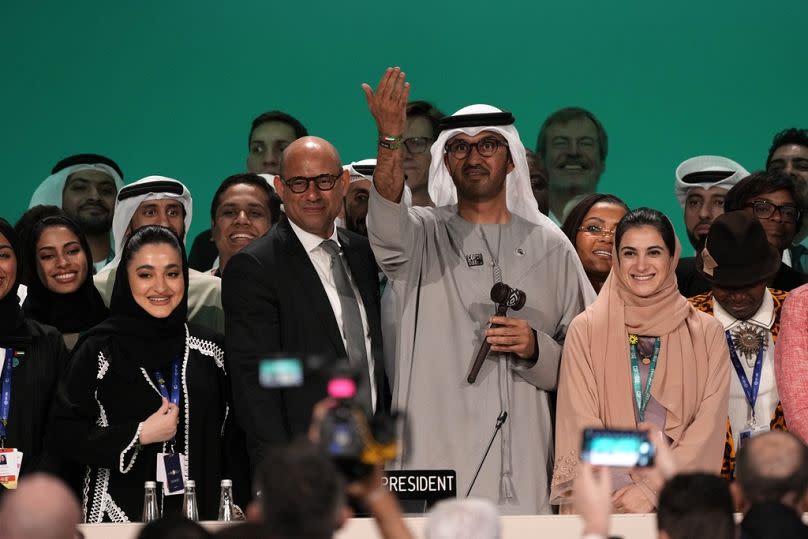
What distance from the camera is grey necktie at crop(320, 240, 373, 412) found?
15.5 feet

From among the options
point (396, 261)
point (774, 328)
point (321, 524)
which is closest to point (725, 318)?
point (774, 328)

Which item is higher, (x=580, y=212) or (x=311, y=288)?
(x=580, y=212)

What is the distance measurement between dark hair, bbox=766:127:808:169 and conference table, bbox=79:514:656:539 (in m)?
2.89

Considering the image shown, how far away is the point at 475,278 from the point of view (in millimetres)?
4840

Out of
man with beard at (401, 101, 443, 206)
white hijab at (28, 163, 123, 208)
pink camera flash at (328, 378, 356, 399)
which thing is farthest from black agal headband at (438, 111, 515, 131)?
pink camera flash at (328, 378, 356, 399)

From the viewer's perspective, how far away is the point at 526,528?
12.9ft

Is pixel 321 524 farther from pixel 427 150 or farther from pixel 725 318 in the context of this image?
pixel 427 150

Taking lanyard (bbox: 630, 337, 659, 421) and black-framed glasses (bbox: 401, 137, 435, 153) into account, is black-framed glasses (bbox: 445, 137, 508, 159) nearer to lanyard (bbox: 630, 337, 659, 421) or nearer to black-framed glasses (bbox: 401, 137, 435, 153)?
lanyard (bbox: 630, 337, 659, 421)

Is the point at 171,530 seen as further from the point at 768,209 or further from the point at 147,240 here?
the point at 768,209

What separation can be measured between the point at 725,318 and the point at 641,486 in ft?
2.68

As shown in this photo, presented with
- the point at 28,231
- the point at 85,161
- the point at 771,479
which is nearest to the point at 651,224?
the point at 771,479

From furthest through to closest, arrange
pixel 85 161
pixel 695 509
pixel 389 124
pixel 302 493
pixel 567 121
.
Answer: pixel 567 121 < pixel 85 161 < pixel 389 124 < pixel 695 509 < pixel 302 493

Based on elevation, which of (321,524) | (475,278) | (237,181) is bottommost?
(321,524)

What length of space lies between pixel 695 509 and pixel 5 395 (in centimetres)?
262
